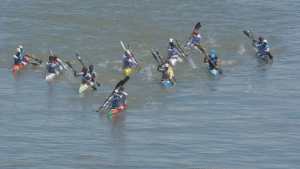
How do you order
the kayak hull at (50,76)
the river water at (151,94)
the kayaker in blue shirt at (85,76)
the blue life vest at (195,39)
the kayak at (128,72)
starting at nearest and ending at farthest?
1. the river water at (151,94)
2. the kayaker in blue shirt at (85,76)
3. the kayak hull at (50,76)
4. the kayak at (128,72)
5. the blue life vest at (195,39)

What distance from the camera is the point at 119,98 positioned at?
44.4 m

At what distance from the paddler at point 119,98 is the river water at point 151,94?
0.62m

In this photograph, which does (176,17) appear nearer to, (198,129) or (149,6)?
(149,6)

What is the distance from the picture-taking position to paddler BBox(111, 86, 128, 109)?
44281 millimetres

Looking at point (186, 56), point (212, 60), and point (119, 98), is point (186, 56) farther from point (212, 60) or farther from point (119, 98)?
point (119, 98)

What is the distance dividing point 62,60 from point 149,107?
10.7 m

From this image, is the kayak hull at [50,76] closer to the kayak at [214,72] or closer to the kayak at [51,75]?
the kayak at [51,75]

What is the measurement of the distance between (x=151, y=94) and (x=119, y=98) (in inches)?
145

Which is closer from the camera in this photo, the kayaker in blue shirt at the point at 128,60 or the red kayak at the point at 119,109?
the red kayak at the point at 119,109

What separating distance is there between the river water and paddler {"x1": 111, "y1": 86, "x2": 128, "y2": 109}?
62 cm

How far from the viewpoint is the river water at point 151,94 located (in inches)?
1565

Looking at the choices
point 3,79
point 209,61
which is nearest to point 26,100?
point 3,79

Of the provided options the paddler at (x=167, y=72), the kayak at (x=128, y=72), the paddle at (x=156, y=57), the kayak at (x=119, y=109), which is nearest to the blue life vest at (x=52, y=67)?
the kayak at (x=128, y=72)

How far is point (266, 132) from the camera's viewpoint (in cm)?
4262
